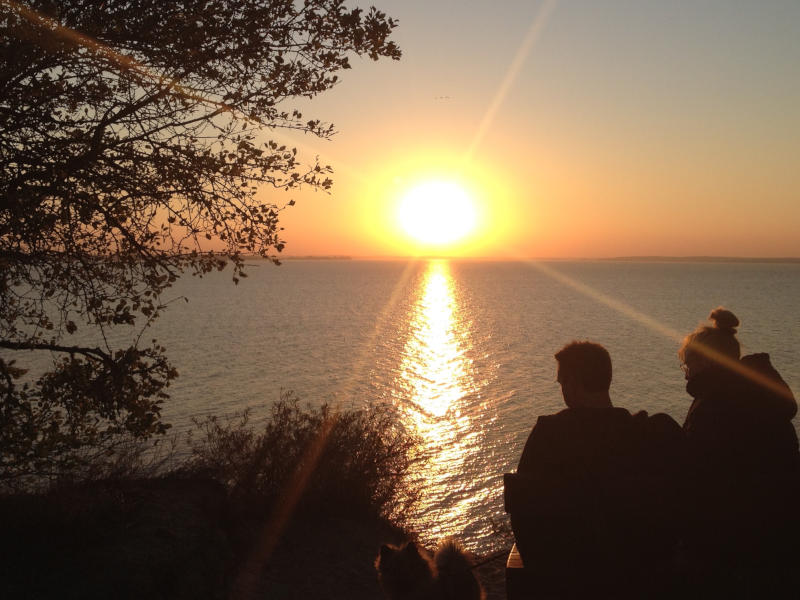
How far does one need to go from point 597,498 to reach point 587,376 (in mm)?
676

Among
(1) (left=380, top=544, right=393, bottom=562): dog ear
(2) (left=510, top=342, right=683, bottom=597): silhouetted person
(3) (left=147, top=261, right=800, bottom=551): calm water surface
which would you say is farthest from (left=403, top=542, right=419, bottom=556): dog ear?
(3) (left=147, top=261, right=800, bottom=551): calm water surface

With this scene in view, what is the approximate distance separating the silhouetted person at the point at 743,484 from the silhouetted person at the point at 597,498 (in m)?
0.30

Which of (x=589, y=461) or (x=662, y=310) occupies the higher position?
(x=589, y=461)

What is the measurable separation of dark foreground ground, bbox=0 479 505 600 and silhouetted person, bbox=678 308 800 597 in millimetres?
4909

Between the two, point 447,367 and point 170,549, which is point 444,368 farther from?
point 170,549

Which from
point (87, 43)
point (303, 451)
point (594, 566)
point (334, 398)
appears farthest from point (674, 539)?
point (334, 398)

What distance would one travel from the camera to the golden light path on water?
1595 centimetres

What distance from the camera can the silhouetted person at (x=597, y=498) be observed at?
11.2 ft

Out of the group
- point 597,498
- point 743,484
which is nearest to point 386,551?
point 597,498

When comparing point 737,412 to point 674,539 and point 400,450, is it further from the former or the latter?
point 400,450

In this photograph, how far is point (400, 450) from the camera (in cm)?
1152

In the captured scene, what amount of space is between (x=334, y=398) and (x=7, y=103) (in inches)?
894

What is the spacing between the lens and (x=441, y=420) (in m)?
25.6

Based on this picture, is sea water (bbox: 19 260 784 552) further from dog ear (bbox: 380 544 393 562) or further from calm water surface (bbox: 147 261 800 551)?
dog ear (bbox: 380 544 393 562)
